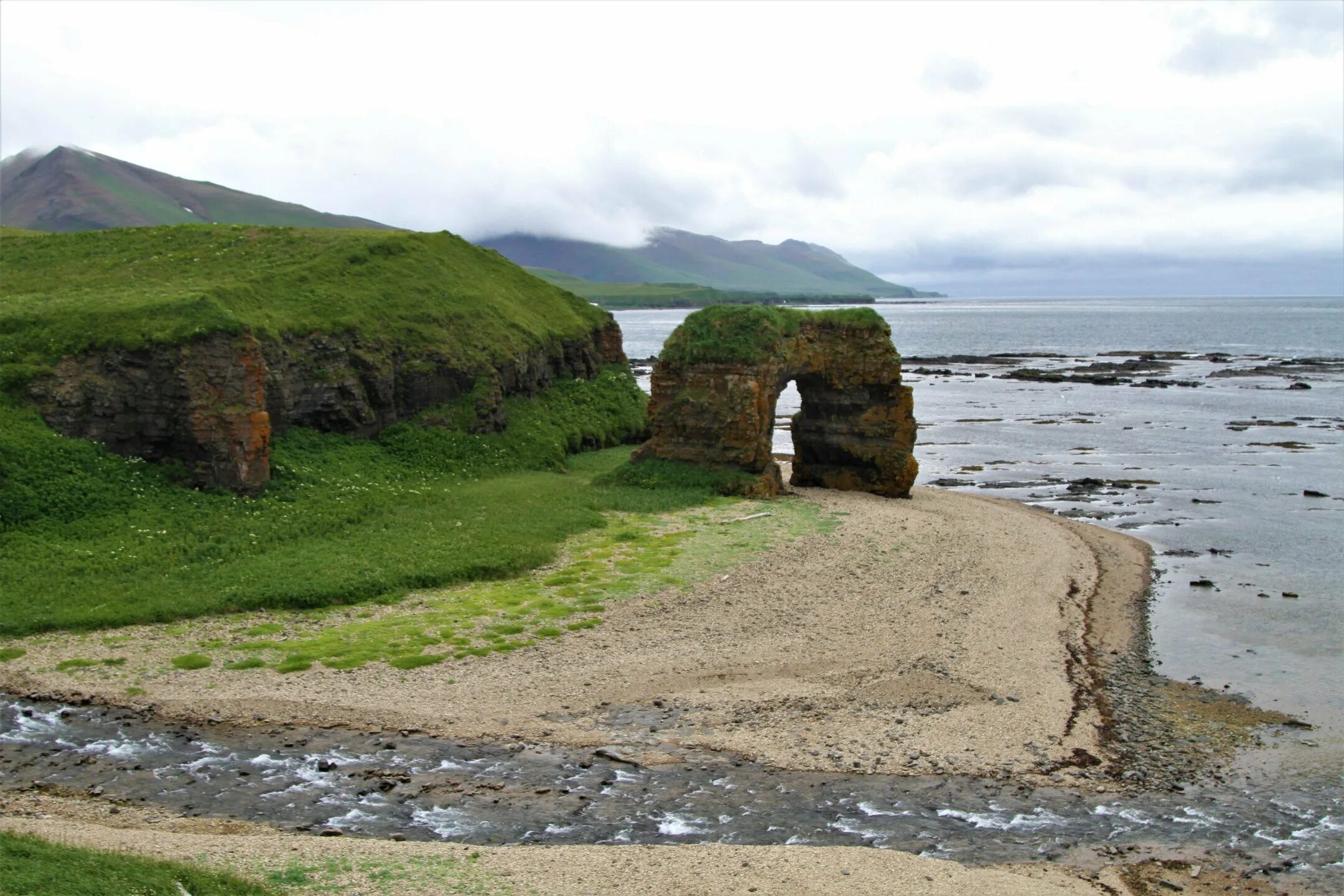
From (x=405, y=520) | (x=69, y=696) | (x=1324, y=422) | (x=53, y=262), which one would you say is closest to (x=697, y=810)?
(x=69, y=696)

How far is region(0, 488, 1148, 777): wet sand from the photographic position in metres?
19.1

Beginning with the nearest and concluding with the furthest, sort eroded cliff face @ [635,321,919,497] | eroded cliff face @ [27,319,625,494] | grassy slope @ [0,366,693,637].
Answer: grassy slope @ [0,366,693,637] < eroded cliff face @ [27,319,625,494] < eroded cliff face @ [635,321,919,497]

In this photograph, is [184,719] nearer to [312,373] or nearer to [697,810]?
[697,810]

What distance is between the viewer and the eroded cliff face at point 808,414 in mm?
39500

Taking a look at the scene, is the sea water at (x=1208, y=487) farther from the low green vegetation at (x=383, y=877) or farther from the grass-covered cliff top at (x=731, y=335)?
the low green vegetation at (x=383, y=877)

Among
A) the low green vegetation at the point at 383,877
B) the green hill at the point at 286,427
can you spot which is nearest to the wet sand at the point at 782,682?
the green hill at the point at 286,427

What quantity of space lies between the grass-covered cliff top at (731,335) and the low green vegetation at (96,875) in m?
28.8

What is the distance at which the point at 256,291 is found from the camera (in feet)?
131

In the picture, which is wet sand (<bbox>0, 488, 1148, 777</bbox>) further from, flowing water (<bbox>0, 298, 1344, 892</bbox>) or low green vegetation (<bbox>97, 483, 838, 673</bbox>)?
flowing water (<bbox>0, 298, 1344, 892</bbox>)

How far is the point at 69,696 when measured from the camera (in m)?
19.7

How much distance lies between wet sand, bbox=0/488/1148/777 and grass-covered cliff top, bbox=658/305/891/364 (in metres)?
11.7

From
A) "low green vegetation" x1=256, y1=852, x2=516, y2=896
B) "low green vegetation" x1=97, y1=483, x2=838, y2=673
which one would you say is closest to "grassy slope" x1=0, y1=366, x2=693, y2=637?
"low green vegetation" x1=97, y1=483, x2=838, y2=673

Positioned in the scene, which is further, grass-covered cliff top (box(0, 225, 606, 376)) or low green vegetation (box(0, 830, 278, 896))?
grass-covered cliff top (box(0, 225, 606, 376))

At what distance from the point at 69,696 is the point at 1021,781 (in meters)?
17.5
